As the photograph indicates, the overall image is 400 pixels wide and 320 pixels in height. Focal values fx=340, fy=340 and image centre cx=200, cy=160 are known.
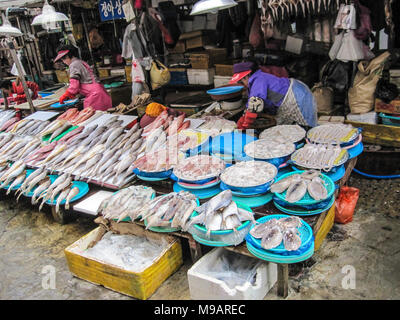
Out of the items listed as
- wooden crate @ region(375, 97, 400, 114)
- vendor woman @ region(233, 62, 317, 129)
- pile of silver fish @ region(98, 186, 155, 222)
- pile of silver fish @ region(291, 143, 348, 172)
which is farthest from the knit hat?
wooden crate @ region(375, 97, 400, 114)

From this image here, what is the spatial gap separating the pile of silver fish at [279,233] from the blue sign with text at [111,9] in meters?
7.96

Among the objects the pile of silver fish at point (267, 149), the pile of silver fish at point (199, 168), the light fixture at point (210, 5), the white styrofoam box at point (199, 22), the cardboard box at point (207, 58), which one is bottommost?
the pile of silver fish at point (199, 168)

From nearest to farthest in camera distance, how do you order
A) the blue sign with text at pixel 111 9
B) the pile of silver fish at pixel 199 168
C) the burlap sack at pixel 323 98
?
the pile of silver fish at pixel 199 168 → the burlap sack at pixel 323 98 → the blue sign with text at pixel 111 9

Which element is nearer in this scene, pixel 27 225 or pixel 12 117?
pixel 27 225

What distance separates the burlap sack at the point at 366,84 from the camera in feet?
18.5

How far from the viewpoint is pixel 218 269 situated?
336 cm

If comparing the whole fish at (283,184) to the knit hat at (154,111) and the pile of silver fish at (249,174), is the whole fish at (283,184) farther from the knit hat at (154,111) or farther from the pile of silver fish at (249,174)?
the knit hat at (154,111)

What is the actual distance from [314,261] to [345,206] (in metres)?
0.95

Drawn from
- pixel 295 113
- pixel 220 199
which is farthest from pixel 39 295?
pixel 295 113

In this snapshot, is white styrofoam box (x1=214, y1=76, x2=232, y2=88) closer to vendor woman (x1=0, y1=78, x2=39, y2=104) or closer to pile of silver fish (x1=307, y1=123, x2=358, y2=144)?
pile of silver fish (x1=307, y1=123, x2=358, y2=144)

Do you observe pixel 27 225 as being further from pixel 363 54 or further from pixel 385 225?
pixel 363 54

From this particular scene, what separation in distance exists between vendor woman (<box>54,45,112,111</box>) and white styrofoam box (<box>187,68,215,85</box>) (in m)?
2.43

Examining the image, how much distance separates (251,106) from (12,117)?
564 centimetres

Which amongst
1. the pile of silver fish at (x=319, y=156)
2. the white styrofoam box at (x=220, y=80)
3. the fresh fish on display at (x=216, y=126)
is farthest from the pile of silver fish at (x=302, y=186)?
the white styrofoam box at (x=220, y=80)
